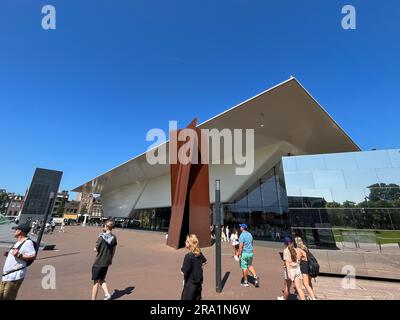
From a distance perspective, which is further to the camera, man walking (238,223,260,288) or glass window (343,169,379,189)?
glass window (343,169,379,189)

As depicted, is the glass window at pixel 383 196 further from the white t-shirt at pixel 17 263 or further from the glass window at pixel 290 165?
the white t-shirt at pixel 17 263

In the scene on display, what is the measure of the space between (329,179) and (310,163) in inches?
44.9

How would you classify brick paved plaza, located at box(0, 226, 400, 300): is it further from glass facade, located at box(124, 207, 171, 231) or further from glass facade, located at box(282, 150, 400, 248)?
glass facade, located at box(124, 207, 171, 231)

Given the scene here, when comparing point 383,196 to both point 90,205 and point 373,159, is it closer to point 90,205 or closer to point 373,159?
point 373,159

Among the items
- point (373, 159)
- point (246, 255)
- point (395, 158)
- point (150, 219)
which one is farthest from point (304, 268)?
point (150, 219)

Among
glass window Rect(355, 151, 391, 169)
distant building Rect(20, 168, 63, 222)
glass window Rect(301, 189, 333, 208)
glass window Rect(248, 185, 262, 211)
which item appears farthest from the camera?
distant building Rect(20, 168, 63, 222)

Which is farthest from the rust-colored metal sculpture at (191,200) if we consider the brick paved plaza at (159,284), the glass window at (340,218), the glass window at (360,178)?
the glass window at (360,178)

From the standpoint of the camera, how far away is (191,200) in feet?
45.1

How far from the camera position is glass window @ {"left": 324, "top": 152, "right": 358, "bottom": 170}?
414 inches

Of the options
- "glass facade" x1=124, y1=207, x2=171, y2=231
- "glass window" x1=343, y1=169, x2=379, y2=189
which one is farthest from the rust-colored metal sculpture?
"glass facade" x1=124, y1=207, x2=171, y2=231

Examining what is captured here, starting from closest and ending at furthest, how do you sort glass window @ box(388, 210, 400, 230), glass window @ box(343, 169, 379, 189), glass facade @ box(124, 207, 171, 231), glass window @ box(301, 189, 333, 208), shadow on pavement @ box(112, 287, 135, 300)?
shadow on pavement @ box(112, 287, 135, 300) < glass window @ box(388, 210, 400, 230) < glass window @ box(343, 169, 379, 189) < glass window @ box(301, 189, 333, 208) < glass facade @ box(124, 207, 171, 231)

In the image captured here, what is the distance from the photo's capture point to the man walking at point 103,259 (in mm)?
4242

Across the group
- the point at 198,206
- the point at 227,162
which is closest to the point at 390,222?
the point at 198,206
